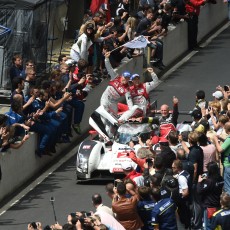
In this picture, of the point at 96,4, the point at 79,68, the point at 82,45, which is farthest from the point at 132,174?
the point at 96,4

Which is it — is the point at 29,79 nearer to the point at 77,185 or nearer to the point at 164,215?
the point at 77,185

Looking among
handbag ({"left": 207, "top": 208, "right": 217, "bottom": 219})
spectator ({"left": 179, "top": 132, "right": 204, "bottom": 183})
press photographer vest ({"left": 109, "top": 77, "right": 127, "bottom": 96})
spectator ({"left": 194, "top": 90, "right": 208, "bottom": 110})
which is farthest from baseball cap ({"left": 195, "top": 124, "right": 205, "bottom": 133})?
press photographer vest ({"left": 109, "top": 77, "right": 127, "bottom": 96})

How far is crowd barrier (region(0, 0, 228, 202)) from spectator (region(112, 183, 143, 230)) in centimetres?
448

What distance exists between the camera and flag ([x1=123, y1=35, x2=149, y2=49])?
1313 inches

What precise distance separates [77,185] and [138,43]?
6400 millimetres

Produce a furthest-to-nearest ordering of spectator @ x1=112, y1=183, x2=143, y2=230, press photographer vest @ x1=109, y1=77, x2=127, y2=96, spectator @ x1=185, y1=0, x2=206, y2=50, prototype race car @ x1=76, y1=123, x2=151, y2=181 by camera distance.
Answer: spectator @ x1=185, y1=0, x2=206, y2=50, press photographer vest @ x1=109, y1=77, x2=127, y2=96, prototype race car @ x1=76, y1=123, x2=151, y2=181, spectator @ x1=112, y1=183, x2=143, y2=230

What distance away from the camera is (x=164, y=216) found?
2331cm

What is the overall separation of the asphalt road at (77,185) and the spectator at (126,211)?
2.70 m

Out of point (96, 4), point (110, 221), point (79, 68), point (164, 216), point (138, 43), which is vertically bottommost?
point (164, 216)

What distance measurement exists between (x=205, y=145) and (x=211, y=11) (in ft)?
56.9

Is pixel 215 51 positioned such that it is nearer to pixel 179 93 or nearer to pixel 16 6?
pixel 179 93

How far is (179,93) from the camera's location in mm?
35688

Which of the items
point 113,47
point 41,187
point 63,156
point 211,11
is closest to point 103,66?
point 113,47

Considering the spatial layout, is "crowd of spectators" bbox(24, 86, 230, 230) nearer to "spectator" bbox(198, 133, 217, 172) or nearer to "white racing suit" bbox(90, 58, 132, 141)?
"spectator" bbox(198, 133, 217, 172)
